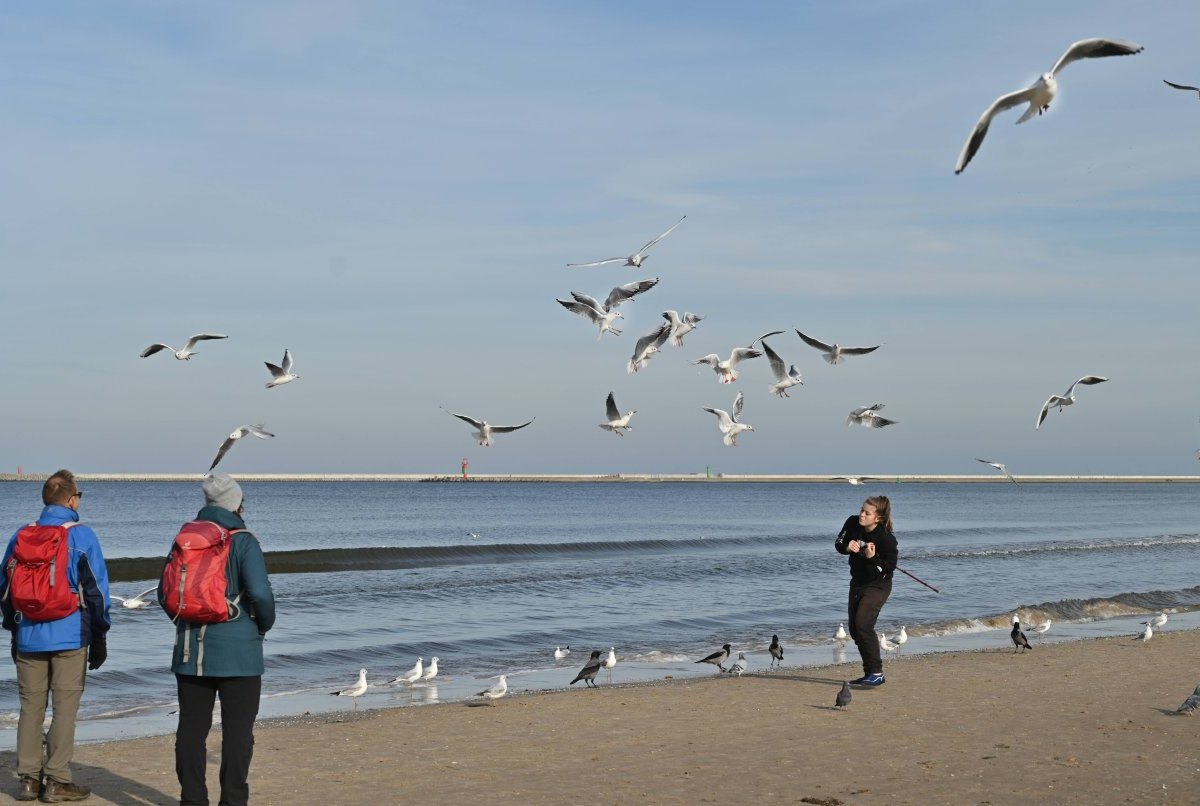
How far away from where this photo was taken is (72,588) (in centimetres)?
689

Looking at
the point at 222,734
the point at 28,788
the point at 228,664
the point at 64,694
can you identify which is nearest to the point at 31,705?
the point at 64,694

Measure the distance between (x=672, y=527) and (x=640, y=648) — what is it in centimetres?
4488

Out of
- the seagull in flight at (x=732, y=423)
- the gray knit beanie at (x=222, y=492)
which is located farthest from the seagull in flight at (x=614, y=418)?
the gray knit beanie at (x=222, y=492)

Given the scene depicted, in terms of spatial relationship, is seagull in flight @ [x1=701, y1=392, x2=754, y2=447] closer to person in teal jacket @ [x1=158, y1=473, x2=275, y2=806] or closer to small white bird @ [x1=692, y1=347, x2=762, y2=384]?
small white bird @ [x1=692, y1=347, x2=762, y2=384]

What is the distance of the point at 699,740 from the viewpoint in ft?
31.1

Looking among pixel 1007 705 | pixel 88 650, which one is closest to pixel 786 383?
pixel 1007 705

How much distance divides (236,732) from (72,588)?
1.58m

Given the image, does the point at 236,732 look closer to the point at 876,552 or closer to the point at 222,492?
the point at 222,492

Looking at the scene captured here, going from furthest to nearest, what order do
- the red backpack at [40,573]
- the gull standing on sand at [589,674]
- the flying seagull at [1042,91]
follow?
1. the gull standing on sand at [589,674]
2. the flying seagull at [1042,91]
3. the red backpack at [40,573]

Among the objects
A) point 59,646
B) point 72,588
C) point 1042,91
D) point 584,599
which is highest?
point 1042,91

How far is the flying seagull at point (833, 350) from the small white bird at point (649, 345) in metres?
1.59

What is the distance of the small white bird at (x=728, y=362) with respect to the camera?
15.9 m

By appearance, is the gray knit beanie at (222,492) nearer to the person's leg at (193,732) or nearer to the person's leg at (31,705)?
the person's leg at (193,732)

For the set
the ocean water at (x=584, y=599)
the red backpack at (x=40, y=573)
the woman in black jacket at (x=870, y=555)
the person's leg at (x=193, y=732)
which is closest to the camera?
the person's leg at (x=193, y=732)
